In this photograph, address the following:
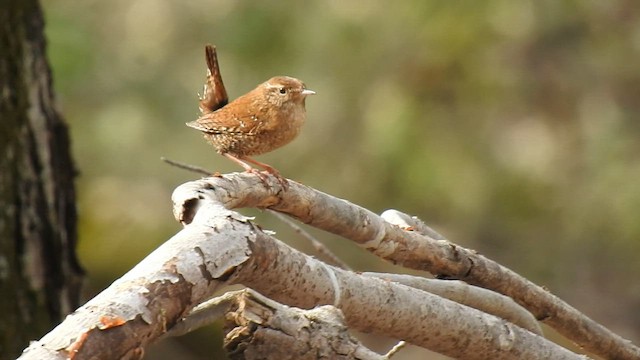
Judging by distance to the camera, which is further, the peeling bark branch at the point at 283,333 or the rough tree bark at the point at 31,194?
the rough tree bark at the point at 31,194

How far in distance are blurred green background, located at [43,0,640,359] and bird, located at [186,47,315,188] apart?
4.54 meters

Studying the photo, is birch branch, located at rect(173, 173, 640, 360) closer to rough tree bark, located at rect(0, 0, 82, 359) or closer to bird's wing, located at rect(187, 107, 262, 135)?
bird's wing, located at rect(187, 107, 262, 135)

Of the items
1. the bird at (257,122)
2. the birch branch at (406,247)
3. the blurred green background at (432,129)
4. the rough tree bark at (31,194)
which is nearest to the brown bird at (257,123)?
the bird at (257,122)

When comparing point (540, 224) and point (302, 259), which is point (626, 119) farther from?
point (302, 259)

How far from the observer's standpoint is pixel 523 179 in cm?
841

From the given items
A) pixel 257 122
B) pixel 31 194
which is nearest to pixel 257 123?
pixel 257 122

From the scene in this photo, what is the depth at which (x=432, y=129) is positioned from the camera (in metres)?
8.05

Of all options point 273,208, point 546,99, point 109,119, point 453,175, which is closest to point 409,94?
point 453,175

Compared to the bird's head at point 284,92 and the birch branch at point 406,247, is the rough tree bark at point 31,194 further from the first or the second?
the birch branch at point 406,247

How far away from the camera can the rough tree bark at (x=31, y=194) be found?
3.86 meters

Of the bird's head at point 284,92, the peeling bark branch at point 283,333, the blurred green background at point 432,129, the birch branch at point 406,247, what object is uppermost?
the blurred green background at point 432,129

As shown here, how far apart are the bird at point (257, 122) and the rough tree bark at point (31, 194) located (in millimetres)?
838

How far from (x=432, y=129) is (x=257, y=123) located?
4853 millimetres

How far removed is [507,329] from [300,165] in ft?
19.8
